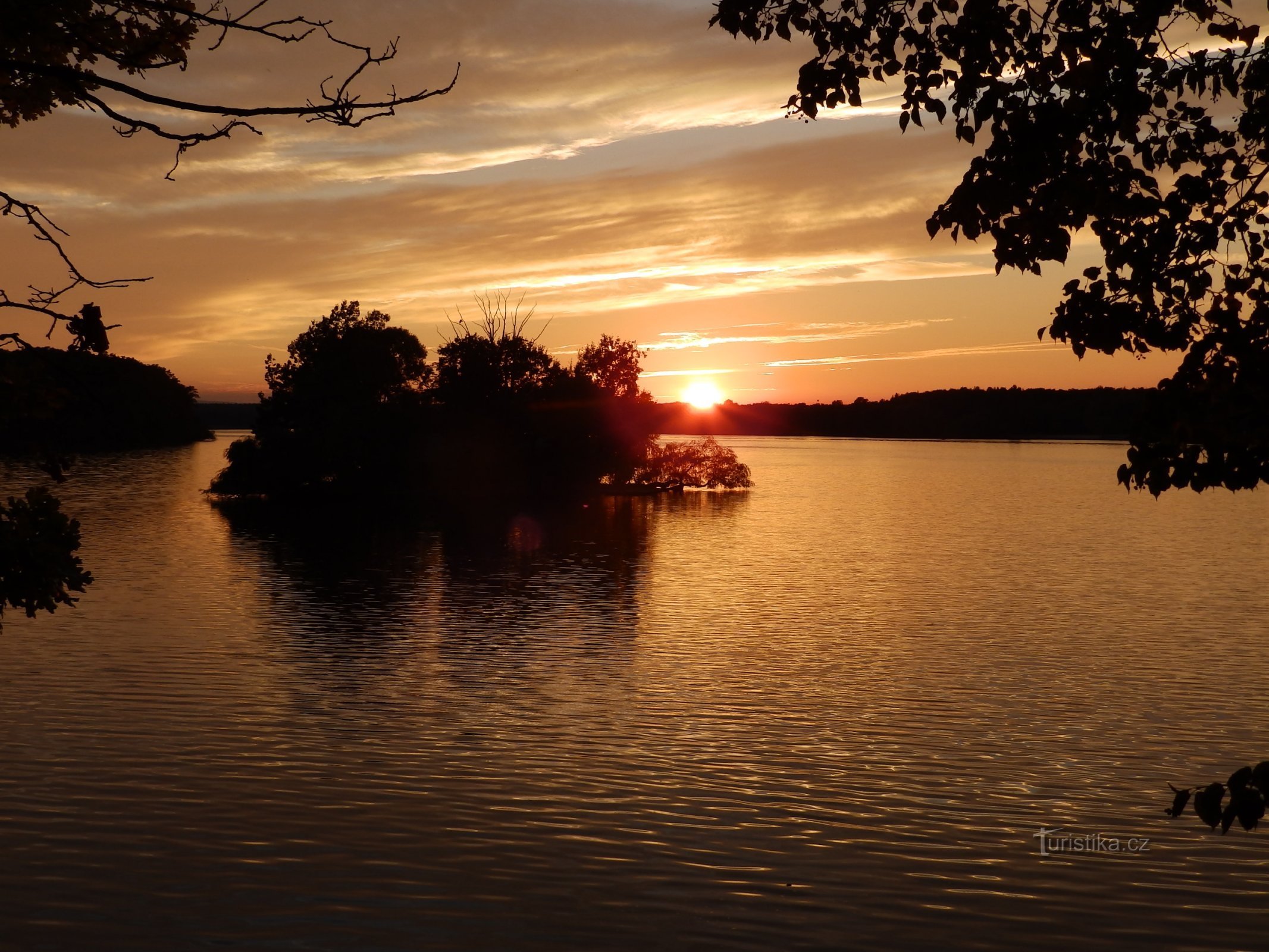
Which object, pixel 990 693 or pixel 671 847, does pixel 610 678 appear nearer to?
pixel 990 693

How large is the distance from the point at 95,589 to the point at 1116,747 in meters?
26.2

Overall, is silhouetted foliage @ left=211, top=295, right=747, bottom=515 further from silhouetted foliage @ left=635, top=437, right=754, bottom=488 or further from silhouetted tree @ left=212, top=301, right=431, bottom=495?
silhouetted foliage @ left=635, top=437, right=754, bottom=488

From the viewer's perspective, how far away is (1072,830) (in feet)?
41.8

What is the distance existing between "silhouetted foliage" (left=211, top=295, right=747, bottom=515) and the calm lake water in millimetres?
35349

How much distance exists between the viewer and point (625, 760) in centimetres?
1535

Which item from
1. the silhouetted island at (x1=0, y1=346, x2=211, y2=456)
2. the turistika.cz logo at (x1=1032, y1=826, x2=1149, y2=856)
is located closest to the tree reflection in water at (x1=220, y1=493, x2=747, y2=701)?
the turistika.cz logo at (x1=1032, y1=826, x2=1149, y2=856)

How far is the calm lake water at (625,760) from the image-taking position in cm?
1029

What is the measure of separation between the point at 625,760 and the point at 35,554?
9054 millimetres

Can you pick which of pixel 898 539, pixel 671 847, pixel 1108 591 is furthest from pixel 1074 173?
pixel 898 539

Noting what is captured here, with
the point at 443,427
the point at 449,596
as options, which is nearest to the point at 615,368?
the point at 443,427

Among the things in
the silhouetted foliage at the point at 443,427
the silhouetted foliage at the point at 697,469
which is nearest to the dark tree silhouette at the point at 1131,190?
the silhouetted foliage at the point at 443,427

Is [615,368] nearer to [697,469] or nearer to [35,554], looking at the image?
[697,469]

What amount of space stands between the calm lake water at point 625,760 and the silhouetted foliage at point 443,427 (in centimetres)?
3535

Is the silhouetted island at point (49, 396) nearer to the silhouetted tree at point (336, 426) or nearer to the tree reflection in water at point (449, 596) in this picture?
the tree reflection in water at point (449, 596)
